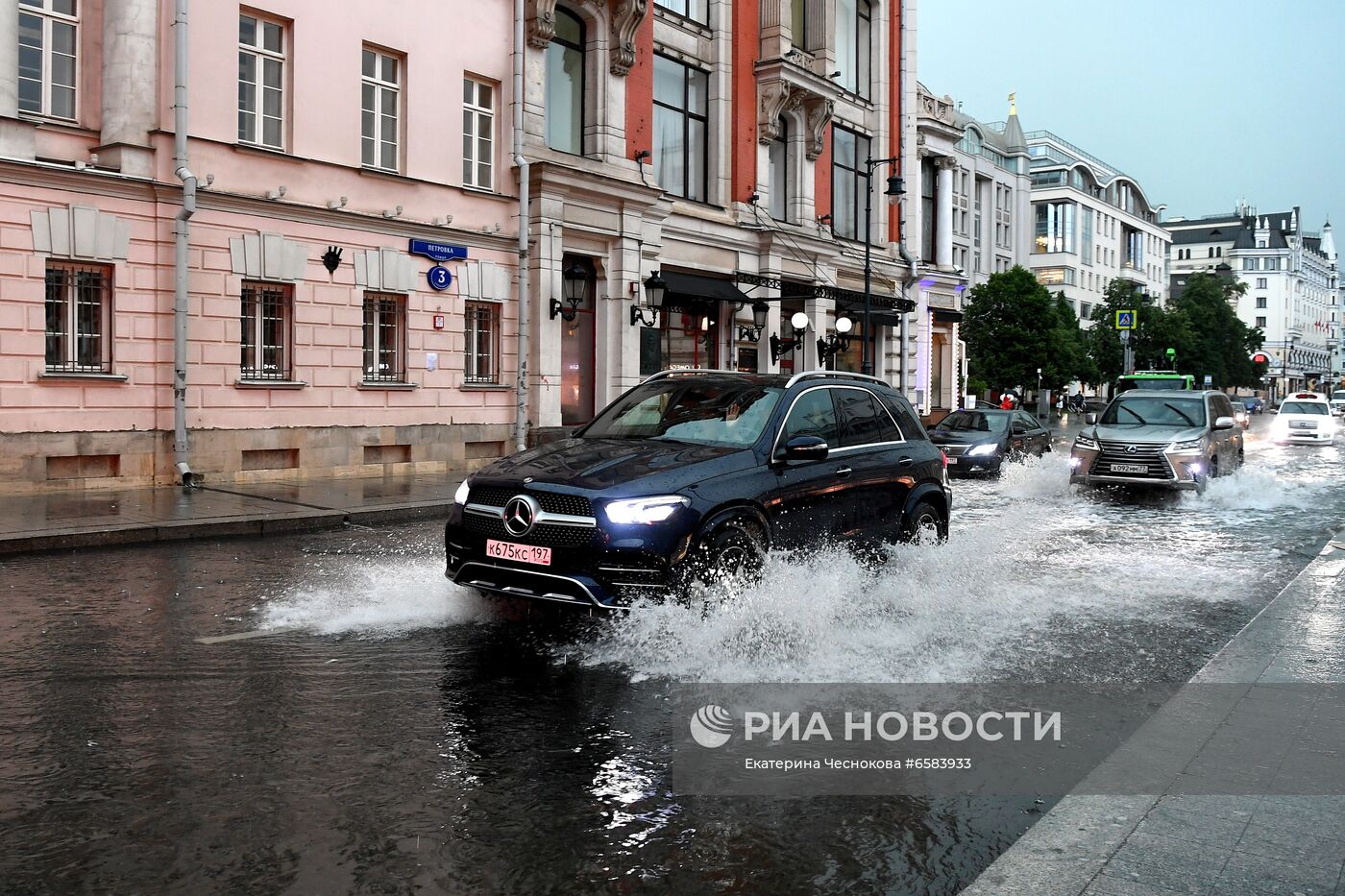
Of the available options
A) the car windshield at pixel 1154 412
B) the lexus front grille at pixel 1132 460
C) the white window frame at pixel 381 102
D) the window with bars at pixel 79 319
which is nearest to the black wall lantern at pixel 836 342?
the car windshield at pixel 1154 412

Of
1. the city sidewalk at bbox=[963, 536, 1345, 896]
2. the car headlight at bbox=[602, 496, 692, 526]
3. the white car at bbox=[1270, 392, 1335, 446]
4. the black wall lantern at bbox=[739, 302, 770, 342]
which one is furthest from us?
the white car at bbox=[1270, 392, 1335, 446]

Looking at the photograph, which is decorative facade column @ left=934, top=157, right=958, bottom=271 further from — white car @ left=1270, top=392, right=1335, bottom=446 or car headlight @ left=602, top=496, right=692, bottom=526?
car headlight @ left=602, top=496, right=692, bottom=526

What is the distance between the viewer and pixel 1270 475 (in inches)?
925

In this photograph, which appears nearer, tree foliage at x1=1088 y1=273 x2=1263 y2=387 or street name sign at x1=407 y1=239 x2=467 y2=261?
street name sign at x1=407 y1=239 x2=467 y2=261

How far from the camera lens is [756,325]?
3122cm

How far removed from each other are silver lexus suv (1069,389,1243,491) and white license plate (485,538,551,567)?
45.4 ft

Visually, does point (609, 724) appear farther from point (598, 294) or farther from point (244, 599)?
point (598, 294)

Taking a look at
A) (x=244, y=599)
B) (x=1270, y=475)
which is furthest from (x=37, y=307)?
(x=1270, y=475)

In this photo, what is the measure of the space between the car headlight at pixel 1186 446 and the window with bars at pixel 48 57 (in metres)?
17.1

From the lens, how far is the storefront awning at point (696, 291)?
1117 inches

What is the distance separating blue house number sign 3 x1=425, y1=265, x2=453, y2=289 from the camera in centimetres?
2170

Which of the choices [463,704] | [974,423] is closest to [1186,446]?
[974,423]

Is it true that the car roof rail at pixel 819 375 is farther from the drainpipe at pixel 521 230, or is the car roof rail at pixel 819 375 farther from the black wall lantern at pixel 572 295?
the black wall lantern at pixel 572 295

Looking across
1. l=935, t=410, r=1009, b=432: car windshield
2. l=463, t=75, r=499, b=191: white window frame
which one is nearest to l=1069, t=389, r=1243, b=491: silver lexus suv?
l=935, t=410, r=1009, b=432: car windshield
